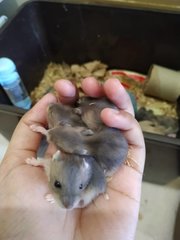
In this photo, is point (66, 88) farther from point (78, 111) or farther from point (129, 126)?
point (129, 126)

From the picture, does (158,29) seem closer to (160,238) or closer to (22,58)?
(22,58)

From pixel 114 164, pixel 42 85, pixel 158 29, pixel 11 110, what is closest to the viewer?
pixel 114 164

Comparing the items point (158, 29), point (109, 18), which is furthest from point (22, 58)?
point (158, 29)

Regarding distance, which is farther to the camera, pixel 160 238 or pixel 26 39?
pixel 26 39

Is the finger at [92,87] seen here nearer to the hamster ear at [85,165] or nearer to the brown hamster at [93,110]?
the brown hamster at [93,110]

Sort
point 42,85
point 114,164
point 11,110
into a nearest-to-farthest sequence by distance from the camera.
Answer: point 114,164
point 11,110
point 42,85

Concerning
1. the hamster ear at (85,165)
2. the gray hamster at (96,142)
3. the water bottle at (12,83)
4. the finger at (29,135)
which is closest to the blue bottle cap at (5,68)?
the water bottle at (12,83)
